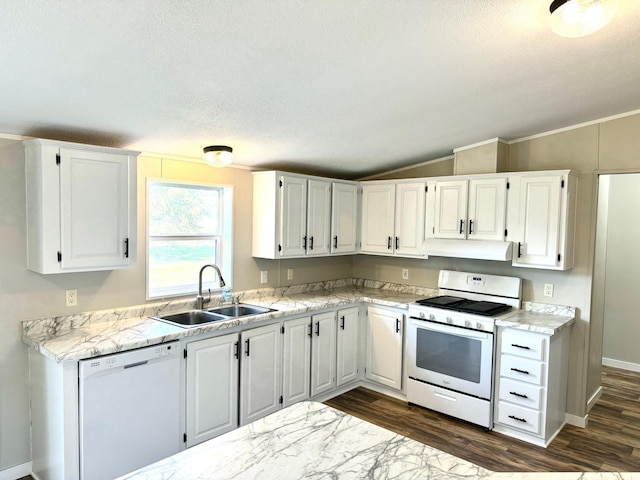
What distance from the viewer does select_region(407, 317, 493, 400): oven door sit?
11.3 feet

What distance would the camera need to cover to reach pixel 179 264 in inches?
142

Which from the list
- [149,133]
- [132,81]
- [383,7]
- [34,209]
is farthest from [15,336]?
[383,7]

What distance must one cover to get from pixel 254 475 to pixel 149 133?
2.38 metres

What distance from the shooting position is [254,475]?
3.94 ft

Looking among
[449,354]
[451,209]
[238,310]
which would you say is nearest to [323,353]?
[238,310]

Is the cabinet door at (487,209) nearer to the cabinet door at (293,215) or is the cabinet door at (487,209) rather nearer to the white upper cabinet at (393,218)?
the white upper cabinet at (393,218)

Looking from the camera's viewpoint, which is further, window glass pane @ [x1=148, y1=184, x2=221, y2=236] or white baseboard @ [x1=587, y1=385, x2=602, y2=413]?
white baseboard @ [x1=587, y1=385, x2=602, y2=413]

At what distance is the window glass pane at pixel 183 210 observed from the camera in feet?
11.2

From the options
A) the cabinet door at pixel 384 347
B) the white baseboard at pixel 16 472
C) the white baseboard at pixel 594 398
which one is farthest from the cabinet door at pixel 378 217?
the white baseboard at pixel 16 472

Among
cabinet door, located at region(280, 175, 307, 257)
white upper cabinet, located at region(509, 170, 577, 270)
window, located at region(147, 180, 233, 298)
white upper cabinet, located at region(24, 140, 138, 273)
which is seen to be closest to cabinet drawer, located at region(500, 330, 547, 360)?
white upper cabinet, located at region(509, 170, 577, 270)

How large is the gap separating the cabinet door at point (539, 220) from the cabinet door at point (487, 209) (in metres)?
0.16

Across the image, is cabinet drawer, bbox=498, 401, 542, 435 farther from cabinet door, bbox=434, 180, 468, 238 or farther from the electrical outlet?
the electrical outlet

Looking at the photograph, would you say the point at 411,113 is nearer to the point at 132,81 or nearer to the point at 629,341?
the point at 132,81

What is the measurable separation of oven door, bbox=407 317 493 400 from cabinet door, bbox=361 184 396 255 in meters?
0.98
